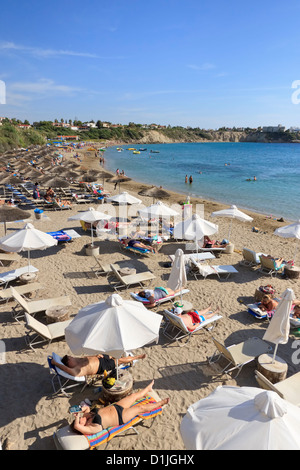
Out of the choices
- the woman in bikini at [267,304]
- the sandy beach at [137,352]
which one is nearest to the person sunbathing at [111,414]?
the sandy beach at [137,352]

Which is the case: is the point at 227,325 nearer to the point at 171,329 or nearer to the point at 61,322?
the point at 171,329

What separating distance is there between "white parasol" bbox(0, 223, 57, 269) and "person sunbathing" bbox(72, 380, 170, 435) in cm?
466

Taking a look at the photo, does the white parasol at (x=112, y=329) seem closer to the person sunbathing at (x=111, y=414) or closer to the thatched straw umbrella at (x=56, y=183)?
the person sunbathing at (x=111, y=414)

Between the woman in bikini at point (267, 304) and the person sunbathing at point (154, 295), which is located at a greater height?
the person sunbathing at point (154, 295)

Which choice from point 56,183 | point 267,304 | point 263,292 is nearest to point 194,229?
point 263,292

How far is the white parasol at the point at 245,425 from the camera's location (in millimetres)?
2656

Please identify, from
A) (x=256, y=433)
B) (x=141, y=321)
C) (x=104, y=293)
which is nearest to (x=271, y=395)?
(x=256, y=433)

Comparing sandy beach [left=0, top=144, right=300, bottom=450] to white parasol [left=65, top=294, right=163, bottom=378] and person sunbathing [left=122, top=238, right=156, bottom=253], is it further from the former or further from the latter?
white parasol [left=65, top=294, right=163, bottom=378]

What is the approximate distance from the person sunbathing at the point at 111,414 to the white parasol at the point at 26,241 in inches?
183

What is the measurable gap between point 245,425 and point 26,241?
6.78 meters

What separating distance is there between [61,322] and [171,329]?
2.62m

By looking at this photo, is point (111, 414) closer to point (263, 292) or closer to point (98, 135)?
point (263, 292)

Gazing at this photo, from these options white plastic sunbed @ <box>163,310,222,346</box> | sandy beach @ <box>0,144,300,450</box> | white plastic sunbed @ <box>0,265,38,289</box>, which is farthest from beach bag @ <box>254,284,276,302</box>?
white plastic sunbed @ <box>0,265,38,289</box>

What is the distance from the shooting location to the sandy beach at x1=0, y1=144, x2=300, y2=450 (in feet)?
14.5
